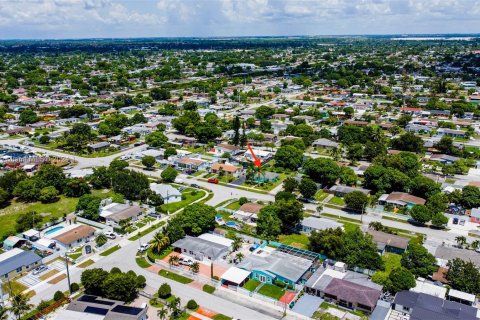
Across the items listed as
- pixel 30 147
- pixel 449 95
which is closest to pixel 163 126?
pixel 30 147

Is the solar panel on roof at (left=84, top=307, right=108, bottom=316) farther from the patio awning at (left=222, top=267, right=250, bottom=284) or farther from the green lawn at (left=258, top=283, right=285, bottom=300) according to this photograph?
the green lawn at (left=258, top=283, right=285, bottom=300)

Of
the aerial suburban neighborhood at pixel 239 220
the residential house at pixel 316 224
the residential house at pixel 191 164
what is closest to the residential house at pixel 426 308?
the aerial suburban neighborhood at pixel 239 220

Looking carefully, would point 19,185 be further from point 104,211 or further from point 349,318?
point 349,318

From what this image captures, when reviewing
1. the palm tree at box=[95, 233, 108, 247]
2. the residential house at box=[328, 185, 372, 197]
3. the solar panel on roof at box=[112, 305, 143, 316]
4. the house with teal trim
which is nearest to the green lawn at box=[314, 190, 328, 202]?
the residential house at box=[328, 185, 372, 197]

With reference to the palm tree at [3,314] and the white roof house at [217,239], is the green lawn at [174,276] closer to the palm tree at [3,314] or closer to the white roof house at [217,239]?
the white roof house at [217,239]

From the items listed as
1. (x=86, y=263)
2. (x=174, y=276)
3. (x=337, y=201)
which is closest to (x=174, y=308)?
(x=174, y=276)

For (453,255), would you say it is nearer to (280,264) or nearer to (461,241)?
(461,241)
